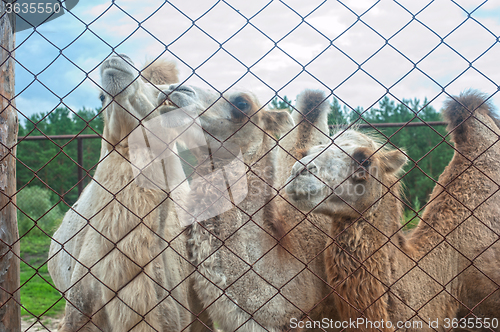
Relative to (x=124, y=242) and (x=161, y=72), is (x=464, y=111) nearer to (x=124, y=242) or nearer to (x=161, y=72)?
(x=161, y=72)

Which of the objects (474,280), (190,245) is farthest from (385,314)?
(190,245)

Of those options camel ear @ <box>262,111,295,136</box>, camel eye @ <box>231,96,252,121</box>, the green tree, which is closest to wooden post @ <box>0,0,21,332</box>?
camel eye @ <box>231,96,252,121</box>

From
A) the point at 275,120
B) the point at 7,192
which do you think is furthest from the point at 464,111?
the point at 7,192

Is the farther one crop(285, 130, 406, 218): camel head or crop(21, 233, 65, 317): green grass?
crop(21, 233, 65, 317): green grass

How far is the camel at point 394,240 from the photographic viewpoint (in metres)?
2.18

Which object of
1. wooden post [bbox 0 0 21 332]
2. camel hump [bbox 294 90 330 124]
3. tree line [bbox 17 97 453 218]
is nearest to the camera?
wooden post [bbox 0 0 21 332]

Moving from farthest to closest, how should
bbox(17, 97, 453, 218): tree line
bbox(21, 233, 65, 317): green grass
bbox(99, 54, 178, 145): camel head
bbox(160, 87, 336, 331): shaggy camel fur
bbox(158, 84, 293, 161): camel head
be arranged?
bbox(17, 97, 453, 218): tree line < bbox(21, 233, 65, 317): green grass < bbox(158, 84, 293, 161): camel head < bbox(160, 87, 336, 331): shaggy camel fur < bbox(99, 54, 178, 145): camel head

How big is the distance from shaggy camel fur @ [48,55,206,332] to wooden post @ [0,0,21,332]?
31cm

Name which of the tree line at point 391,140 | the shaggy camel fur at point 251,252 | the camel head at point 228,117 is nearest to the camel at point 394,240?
the shaggy camel fur at point 251,252

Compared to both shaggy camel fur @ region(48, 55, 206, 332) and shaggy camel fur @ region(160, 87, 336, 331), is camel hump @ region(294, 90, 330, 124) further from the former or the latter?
shaggy camel fur @ region(48, 55, 206, 332)

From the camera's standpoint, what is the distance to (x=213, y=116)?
2.71 m

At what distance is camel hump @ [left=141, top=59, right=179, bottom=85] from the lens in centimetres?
281

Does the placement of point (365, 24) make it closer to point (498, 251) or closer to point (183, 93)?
point (183, 93)

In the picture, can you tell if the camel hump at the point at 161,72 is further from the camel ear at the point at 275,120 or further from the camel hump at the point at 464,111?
the camel hump at the point at 464,111
